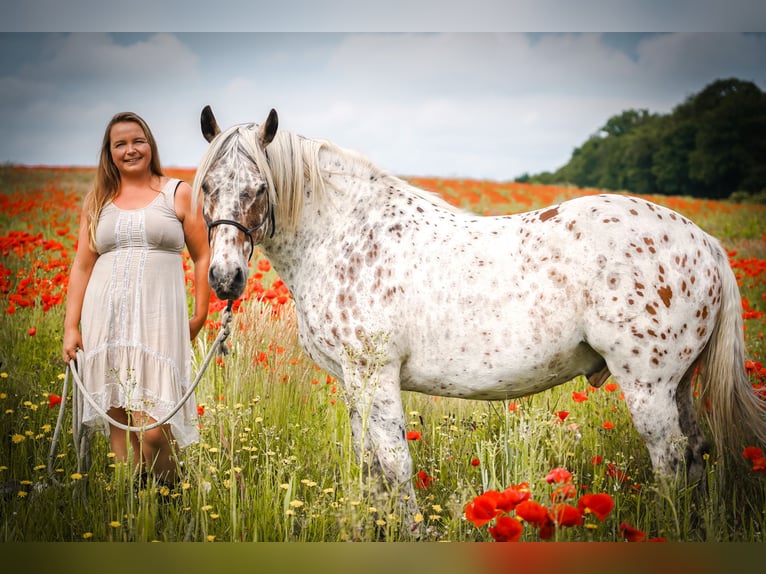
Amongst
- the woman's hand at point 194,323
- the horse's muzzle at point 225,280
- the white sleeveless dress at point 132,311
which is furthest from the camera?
the woman's hand at point 194,323

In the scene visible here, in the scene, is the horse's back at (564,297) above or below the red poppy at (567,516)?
above

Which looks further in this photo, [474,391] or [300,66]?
[300,66]

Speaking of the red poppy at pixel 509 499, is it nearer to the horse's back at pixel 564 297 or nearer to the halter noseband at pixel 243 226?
the horse's back at pixel 564 297

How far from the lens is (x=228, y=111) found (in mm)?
3424

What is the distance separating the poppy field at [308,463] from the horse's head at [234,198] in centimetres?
54

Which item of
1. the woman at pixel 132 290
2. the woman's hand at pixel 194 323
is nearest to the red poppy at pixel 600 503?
the woman at pixel 132 290

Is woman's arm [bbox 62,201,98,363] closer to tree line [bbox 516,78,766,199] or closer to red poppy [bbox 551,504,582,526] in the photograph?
red poppy [bbox 551,504,582,526]

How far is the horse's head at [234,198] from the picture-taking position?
2049 mm

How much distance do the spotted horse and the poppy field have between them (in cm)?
23

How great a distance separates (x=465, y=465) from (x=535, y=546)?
75 centimetres

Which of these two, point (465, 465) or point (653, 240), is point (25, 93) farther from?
point (653, 240)

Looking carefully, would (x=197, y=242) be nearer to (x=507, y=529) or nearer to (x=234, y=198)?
(x=234, y=198)

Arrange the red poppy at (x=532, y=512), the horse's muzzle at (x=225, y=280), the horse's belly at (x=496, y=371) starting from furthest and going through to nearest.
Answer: the horse's belly at (x=496, y=371) < the horse's muzzle at (x=225, y=280) < the red poppy at (x=532, y=512)
